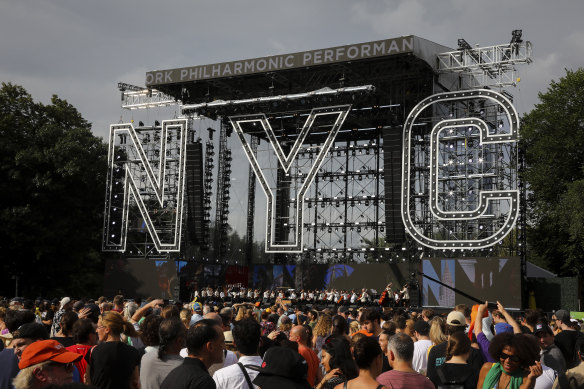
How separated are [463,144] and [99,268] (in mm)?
26024

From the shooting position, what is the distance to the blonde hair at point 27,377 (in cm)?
368

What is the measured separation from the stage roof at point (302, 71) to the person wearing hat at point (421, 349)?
985 inches

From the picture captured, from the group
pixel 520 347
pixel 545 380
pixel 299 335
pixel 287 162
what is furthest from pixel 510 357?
pixel 287 162

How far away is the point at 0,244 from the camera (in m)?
35.7

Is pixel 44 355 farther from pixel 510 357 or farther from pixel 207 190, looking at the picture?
pixel 207 190

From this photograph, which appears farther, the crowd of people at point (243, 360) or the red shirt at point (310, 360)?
the red shirt at point (310, 360)

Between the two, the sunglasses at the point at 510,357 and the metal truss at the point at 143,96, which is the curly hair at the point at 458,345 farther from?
the metal truss at the point at 143,96

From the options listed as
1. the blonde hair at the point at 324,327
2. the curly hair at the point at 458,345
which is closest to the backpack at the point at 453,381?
the curly hair at the point at 458,345

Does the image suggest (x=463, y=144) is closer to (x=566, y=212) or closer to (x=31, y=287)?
(x=566, y=212)

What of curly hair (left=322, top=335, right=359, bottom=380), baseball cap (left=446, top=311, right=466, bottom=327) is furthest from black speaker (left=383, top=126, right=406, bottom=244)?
curly hair (left=322, top=335, right=359, bottom=380)

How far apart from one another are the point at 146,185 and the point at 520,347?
114 feet

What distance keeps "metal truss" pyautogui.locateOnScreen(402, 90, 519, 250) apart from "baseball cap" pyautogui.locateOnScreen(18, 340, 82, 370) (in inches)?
1031

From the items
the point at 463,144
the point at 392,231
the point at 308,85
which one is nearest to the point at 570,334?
the point at 392,231

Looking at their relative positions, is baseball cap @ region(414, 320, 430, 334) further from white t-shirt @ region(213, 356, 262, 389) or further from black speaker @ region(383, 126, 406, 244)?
black speaker @ region(383, 126, 406, 244)
